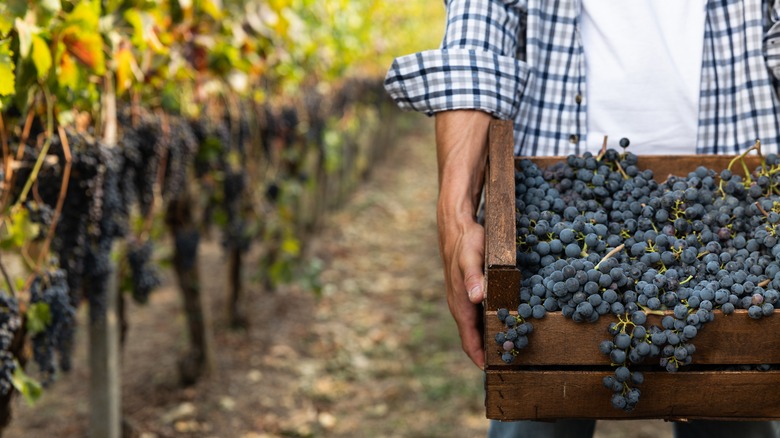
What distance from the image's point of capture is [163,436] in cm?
363

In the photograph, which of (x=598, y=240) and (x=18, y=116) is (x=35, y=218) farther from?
(x=598, y=240)

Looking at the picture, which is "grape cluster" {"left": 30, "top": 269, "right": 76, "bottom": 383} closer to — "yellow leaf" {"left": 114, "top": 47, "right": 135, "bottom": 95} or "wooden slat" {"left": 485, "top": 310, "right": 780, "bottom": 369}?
"yellow leaf" {"left": 114, "top": 47, "right": 135, "bottom": 95}

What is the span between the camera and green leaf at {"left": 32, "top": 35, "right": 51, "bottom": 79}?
1.86 meters

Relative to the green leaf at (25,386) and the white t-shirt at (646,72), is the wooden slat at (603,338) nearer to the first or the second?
the white t-shirt at (646,72)

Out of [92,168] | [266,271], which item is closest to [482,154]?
[92,168]

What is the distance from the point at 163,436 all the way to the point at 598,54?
2.76 metres

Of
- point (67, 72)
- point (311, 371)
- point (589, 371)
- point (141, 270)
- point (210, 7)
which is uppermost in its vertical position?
point (210, 7)

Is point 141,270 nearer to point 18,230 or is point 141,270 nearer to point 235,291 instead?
point 18,230

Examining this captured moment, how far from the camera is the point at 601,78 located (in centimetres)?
182

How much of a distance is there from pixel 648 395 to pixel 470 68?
0.80 meters

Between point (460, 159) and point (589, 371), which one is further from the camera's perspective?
point (460, 159)

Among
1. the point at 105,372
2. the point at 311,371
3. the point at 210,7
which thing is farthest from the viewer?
the point at 311,371

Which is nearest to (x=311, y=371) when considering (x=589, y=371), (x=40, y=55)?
(x=40, y=55)

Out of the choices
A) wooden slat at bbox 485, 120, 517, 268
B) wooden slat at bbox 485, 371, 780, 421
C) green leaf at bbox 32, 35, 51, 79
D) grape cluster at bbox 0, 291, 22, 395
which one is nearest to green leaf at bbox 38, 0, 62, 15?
green leaf at bbox 32, 35, 51, 79
